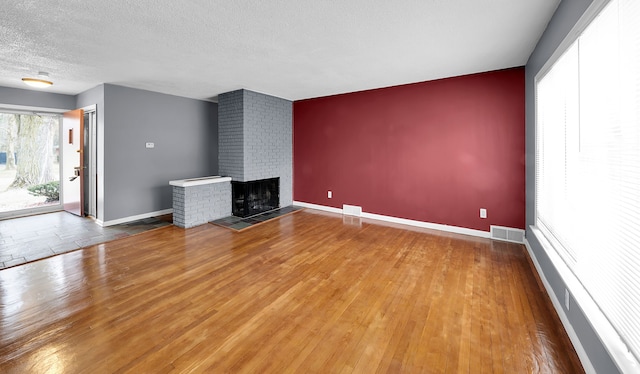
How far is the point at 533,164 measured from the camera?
3230 millimetres

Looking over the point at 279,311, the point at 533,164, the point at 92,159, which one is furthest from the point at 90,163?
the point at 533,164

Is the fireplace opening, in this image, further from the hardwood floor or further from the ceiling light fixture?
the ceiling light fixture

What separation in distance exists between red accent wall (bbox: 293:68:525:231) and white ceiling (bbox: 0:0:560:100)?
1.38 feet

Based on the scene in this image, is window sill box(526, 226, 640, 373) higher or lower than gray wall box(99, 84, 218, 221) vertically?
lower

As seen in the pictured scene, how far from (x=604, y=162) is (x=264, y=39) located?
2.89 m

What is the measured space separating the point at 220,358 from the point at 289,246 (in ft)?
6.61

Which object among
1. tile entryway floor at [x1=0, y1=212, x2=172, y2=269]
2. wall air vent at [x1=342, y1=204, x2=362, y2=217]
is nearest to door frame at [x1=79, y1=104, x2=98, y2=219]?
tile entryway floor at [x1=0, y1=212, x2=172, y2=269]

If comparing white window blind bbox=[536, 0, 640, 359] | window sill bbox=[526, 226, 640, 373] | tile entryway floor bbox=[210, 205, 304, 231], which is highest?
white window blind bbox=[536, 0, 640, 359]

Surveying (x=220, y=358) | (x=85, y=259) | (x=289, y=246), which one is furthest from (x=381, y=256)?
(x=85, y=259)

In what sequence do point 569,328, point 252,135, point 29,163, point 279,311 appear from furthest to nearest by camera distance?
point 29,163 → point 252,135 → point 279,311 → point 569,328

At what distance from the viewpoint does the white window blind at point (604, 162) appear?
4.06 ft

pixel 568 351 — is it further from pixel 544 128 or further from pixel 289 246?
pixel 289 246

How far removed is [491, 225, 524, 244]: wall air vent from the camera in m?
3.74

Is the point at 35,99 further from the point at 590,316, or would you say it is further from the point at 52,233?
the point at 590,316
